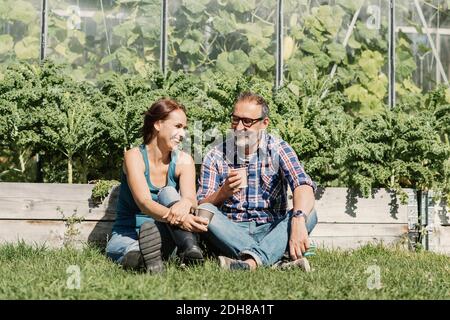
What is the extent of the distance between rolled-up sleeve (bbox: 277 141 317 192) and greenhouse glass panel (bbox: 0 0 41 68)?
2.56 m

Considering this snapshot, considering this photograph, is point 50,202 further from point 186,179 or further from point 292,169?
point 292,169

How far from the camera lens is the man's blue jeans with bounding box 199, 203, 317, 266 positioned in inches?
143

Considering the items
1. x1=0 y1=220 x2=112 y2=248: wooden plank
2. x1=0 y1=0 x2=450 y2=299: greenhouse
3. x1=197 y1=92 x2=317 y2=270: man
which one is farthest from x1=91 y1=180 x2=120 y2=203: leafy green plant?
x1=197 y1=92 x2=317 y2=270: man

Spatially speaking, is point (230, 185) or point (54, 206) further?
point (54, 206)

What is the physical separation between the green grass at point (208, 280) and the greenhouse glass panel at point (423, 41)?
102 inches

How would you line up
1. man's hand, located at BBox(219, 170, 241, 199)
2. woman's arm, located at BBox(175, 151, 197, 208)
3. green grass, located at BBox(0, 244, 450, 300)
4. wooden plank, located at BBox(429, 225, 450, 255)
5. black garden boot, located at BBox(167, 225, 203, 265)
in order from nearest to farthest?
green grass, located at BBox(0, 244, 450, 300)
black garden boot, located at BBox(167, 225, 203, 265)
man's hand, located at BBox(219, 170, 241, 199)
woman's arm, located at BBox(175, 151, 197, 208)
wooden plank, located at BBox(429, 225, 450, 255)

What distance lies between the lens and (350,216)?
471cm

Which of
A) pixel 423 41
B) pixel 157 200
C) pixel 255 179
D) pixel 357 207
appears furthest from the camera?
pixel 423 41

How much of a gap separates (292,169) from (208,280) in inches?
39.5

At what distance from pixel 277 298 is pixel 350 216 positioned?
78.5 inches

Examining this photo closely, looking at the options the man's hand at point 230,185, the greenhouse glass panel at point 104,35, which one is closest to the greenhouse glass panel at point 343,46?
the greenhouse glass panel at point 104,35

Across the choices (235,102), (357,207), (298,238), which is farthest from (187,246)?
(357,207)

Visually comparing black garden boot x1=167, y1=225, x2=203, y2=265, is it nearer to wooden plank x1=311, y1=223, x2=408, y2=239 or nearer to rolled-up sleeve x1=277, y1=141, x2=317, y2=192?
rolled-up sleeve x1=277, y1=141, x2=317, y2=192

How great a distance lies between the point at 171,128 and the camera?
3807 millimetres
